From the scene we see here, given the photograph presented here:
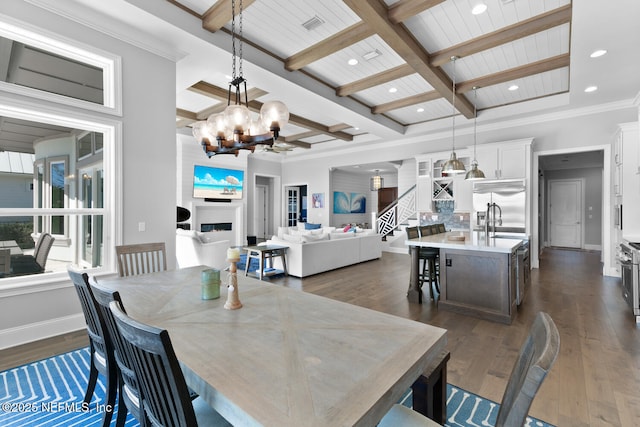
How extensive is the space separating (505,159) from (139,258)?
22.1ft

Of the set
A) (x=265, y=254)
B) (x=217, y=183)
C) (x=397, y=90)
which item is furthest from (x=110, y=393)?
(x=217, y=183)

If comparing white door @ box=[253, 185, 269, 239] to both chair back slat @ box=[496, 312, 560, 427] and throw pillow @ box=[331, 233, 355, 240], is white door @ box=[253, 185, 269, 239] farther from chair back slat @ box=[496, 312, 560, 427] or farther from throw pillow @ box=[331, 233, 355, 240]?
chair back slat @ box=[496, 312, 560, 427]

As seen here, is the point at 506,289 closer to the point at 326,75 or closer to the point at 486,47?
the point at 486,47

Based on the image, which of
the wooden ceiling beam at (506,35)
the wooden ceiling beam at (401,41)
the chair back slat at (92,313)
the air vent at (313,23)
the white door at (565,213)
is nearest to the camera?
the chair back slat at (92,313)

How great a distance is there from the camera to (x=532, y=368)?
2.28 feet

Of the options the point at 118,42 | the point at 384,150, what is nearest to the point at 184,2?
the point at 118,42

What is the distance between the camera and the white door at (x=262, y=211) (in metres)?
11.5

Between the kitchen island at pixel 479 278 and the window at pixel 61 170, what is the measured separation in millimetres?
3698

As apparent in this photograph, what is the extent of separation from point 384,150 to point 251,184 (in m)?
4.78

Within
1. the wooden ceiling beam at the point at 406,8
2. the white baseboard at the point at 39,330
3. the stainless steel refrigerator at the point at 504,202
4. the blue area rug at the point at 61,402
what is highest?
the wooden ceiling beam at the point at 406,8

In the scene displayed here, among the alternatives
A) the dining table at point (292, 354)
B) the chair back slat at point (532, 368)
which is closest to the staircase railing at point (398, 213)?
the dining table at point (292, 354)

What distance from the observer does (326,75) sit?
4820 mm

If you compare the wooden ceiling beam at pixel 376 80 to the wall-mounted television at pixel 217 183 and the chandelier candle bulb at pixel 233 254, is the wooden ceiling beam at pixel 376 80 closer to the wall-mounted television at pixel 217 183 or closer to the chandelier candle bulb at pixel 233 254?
the chandelier candle bulb at pixel 233 254

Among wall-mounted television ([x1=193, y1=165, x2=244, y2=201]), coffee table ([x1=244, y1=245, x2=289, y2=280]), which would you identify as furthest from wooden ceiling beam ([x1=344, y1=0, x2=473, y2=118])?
wall-mounted television ([x1=193, y1=165, x2=244, y2=201])
